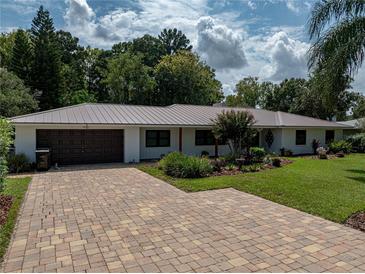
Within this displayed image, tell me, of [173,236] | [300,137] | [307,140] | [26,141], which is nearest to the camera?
[173,236]

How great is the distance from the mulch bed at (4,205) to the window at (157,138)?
34.9ft

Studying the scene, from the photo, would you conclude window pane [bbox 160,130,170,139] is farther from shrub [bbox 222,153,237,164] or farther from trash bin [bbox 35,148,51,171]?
trash bin [bbox 35,148,51,171]

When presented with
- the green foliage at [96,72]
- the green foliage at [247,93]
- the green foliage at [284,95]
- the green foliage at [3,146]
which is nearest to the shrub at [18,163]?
the green foliage at [3,146]

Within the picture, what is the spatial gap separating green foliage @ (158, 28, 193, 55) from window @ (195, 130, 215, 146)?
33.5 metres

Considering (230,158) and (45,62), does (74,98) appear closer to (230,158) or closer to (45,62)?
(45,62)

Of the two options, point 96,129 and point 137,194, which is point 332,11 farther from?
point 96,129

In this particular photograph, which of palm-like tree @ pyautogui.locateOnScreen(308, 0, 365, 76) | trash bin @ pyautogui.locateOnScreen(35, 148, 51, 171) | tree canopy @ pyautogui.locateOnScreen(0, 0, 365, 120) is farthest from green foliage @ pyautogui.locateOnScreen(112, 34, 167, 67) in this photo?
palm-like tree @ pyautogui.locateOnScreen(308, 0, 365, 76)

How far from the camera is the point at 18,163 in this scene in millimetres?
13281

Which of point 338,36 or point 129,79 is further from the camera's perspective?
point 129,79

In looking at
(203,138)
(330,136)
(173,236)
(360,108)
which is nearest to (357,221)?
(173,236)

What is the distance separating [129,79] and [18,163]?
26.1 metres

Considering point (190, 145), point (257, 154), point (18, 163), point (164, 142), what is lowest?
point (18, 163)

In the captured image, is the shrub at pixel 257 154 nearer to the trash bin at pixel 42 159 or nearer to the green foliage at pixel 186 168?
the green foliage at pixel 186 168

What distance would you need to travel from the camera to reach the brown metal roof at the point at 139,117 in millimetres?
14901
